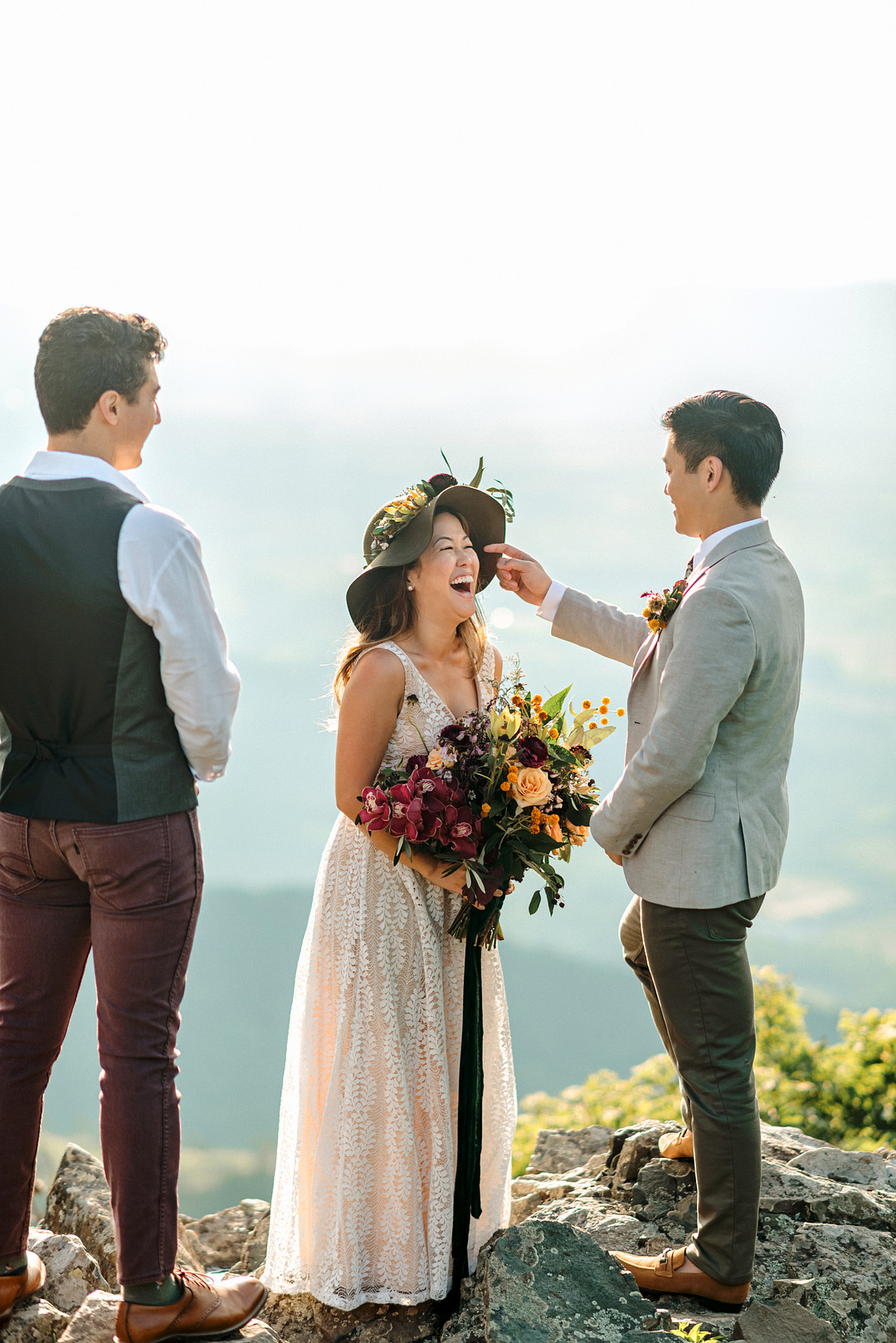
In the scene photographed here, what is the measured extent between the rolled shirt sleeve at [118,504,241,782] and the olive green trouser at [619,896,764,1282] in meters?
1.47

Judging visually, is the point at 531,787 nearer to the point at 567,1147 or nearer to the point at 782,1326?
the point at 782,1326

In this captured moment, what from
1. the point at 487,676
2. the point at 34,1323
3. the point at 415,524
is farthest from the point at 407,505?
the point at 34,1323

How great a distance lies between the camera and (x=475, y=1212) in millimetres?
3447

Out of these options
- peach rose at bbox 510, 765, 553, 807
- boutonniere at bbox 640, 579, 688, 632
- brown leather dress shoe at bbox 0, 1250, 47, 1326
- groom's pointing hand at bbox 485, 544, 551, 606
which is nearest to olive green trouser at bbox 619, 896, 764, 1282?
peach rose at bbox 510, 765, 553, 807

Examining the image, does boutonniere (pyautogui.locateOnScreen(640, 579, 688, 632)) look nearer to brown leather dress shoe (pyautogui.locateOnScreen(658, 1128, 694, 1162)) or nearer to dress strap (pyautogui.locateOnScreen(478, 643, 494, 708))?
dress strap (pyautogui.locateOnScreen(478, 643, 494, 708))

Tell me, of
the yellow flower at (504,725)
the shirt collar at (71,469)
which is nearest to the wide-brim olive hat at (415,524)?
the yellow flower at (504,725)

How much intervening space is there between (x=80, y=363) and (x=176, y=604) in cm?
68

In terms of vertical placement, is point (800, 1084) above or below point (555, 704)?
below

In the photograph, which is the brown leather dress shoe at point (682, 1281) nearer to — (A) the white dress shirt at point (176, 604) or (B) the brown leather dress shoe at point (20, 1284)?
(B) the brown leather dress shoe at point (20, 1284)

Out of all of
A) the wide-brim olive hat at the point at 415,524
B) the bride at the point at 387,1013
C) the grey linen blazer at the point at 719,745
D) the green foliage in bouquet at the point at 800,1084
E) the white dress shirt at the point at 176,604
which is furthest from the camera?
the green foliage in bouquet at the point at 800,1084

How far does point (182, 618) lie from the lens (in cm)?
266

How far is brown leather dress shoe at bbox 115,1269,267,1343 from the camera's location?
2707 millimetres

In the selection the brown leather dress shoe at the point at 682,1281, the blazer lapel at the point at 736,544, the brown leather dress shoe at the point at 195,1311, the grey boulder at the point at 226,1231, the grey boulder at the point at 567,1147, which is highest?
the blazer lapel at the point at 736,544

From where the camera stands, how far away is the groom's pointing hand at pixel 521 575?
3.93 m
